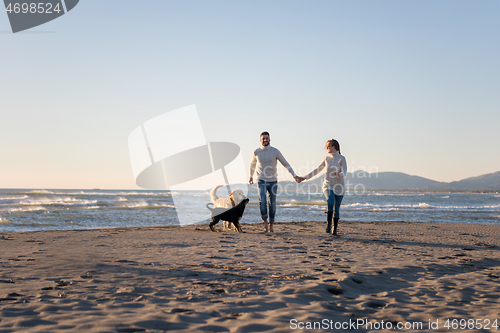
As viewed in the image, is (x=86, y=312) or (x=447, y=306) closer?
(x=86, y=312)

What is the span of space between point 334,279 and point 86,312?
2330 mm

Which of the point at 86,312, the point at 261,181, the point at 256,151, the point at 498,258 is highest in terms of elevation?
the point at 256,151

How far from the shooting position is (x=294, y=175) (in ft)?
23.9

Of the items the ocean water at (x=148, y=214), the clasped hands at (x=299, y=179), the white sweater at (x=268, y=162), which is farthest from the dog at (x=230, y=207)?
the ocean water at (x=148, y=214)

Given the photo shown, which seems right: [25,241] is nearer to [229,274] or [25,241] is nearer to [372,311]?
[229,274]

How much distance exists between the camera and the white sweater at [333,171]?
6.90 meters

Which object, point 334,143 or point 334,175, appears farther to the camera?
point 334,143

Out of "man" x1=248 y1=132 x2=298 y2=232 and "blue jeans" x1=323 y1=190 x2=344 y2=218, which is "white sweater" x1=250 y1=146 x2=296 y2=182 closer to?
"man" x1=248 y1=132 x2=298 y2=232

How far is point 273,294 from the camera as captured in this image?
2.93 metres

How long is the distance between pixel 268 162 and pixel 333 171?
140 cm

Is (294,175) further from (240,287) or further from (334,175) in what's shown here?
(240,287)

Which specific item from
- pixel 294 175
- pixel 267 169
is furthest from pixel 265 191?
pixel 294 175

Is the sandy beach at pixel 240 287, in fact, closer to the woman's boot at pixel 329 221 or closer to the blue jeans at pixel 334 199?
the blue jeans at pixel 334 199

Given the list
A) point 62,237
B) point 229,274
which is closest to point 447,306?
point 229,274
